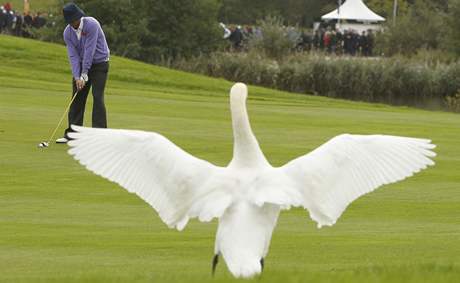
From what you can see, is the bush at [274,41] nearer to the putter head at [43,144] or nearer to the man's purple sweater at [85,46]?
the man's purple sweater at [85,46]

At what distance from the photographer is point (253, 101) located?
30516 mm

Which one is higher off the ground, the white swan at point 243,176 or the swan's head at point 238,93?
the swan's head at point 238,93

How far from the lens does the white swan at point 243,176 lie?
8.16m

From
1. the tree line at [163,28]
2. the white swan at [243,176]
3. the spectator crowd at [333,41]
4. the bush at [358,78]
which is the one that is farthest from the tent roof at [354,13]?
the white swan at [243,176]

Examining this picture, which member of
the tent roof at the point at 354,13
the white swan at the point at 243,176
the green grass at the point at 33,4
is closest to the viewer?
the white swan at the point at 243,176

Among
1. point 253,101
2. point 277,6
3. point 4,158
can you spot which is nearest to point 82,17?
point 4,158

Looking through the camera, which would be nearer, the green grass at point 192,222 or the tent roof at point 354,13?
the green grass at point 192,222

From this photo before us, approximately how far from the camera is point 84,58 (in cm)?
1839

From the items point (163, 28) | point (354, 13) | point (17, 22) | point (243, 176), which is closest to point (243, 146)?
point (243, 176)

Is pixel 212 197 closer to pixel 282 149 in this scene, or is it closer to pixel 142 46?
pixel 282 149

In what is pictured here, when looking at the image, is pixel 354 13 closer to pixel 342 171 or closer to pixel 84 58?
pixel 84 58

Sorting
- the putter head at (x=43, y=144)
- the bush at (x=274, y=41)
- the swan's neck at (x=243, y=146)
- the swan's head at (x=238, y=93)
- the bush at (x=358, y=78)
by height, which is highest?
the swan's head at (x=238, y=93)

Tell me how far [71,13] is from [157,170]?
9.84 m

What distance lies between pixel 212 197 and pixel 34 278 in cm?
153
